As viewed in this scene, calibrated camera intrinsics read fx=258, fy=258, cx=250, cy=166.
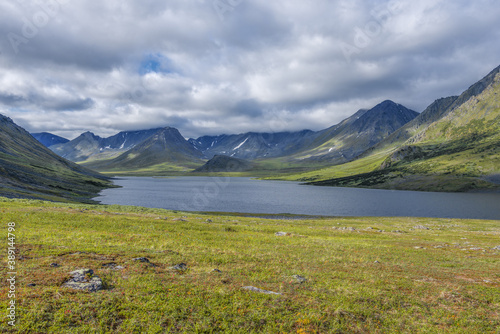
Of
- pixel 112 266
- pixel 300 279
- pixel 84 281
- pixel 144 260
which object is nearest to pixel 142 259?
pixel 144 260

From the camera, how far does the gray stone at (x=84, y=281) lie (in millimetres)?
14359

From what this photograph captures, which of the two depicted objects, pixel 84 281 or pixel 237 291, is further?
pixel 237 291

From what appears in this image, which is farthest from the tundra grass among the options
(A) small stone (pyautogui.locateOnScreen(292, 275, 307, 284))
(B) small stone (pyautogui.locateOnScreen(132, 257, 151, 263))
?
(B) small stone (pyautogui.locateOnScreen(132, 257, 151, 263))

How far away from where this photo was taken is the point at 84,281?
15.1 meters

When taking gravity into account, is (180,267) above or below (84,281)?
below

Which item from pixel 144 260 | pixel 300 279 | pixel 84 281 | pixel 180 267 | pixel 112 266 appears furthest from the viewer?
pixel 144 260

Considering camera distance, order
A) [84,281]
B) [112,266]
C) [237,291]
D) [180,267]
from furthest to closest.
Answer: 1. [180,267]
2. [112,266]
3. [237,291]
4. [84,281]

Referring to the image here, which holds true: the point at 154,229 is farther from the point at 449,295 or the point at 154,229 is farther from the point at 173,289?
the point at 449,295

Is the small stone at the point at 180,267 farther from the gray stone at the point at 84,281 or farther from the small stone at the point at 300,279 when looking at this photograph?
the small stone at the point at 300,279

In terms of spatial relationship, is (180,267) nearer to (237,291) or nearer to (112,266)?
(112,266)

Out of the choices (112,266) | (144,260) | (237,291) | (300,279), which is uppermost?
(112,266)

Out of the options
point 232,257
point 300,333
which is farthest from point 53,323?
point 232,257

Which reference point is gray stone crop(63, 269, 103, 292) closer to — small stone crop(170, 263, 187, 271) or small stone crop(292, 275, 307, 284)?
small stone crop(170, 263, 187, 271)

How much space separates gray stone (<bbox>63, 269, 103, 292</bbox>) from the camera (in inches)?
565
